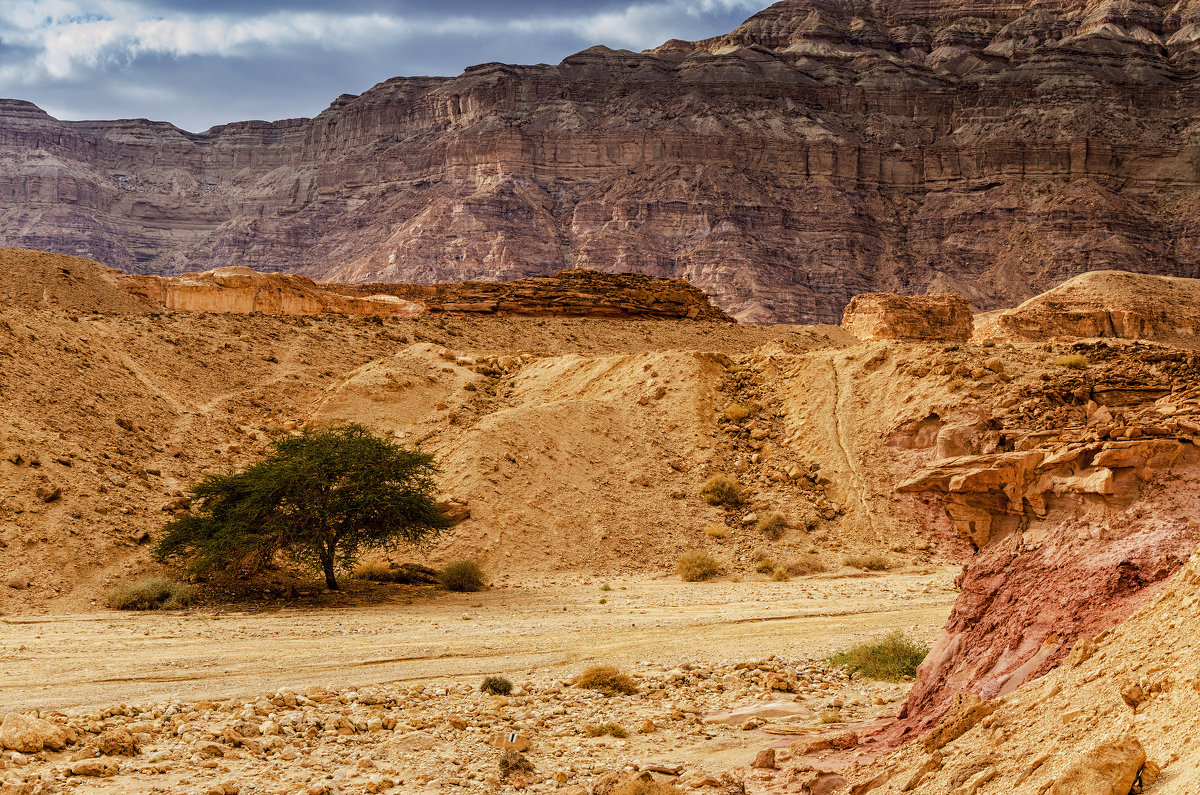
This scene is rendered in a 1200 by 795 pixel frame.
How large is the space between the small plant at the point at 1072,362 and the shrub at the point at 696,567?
10990mm

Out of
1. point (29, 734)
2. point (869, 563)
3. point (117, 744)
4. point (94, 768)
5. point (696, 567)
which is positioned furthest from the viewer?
point (869, 563)

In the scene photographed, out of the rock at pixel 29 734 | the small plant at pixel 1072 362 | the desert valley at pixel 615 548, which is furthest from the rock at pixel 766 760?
the small plant at pixel 1072 362

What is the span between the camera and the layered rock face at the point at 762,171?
436 feet

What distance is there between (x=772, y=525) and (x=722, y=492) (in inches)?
77.9

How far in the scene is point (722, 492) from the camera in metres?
27.3

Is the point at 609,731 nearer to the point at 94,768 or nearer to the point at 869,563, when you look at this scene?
the point at 94,768

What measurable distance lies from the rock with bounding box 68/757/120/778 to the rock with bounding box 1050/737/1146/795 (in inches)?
297

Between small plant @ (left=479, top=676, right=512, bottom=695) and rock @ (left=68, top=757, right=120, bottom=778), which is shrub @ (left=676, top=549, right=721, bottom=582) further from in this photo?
rock @ (left=68, top=757, right=120, bottom=778)

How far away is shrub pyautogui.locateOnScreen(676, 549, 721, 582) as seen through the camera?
23672 millimetres

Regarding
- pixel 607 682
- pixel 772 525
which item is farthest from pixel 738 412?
pixel 607 682

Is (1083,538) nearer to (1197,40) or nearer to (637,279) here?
(637,279)

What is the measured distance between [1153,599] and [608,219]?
137686mm

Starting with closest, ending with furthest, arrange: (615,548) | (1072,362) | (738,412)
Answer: (615,548) → (1072,362) → (738,412)

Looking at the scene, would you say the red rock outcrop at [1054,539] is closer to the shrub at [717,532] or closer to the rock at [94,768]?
the rock at [94,768]
